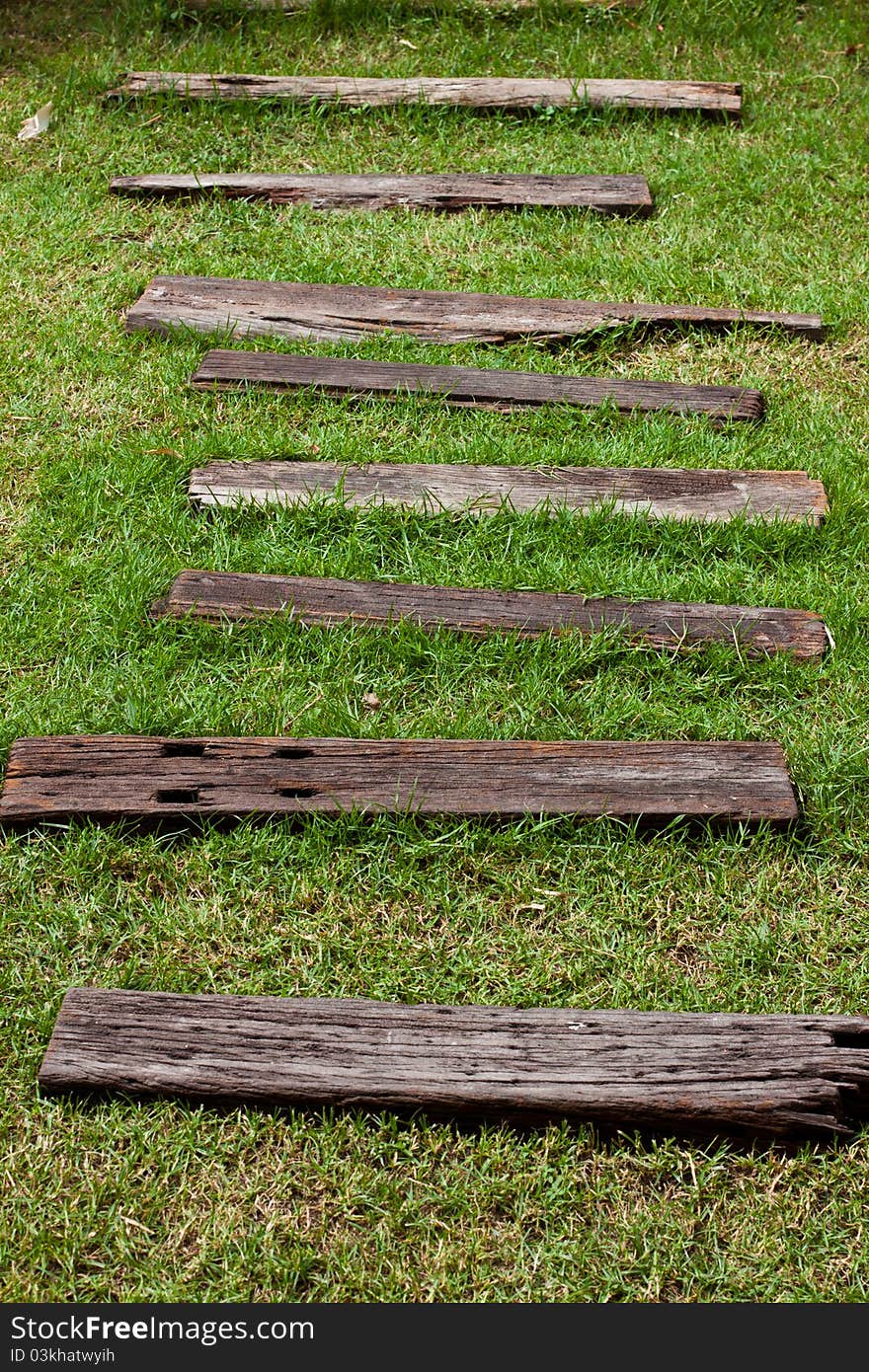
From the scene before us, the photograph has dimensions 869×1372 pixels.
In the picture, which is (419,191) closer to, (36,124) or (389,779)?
(36,124)

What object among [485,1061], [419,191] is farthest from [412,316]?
[485,1061]

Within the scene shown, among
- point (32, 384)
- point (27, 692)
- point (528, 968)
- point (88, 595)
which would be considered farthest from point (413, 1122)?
point (32, 384)

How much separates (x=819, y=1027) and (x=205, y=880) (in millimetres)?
1516

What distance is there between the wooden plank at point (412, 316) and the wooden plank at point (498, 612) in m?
1.43

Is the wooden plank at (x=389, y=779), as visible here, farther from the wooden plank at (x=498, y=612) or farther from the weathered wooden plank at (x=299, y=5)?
the weathered wooden plank at (x=299, y=5)

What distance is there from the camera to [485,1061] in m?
2.74

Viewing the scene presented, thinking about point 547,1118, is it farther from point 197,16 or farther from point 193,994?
point 197,16

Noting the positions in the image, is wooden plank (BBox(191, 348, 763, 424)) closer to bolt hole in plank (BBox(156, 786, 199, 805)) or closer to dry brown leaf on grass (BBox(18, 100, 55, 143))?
bolt hole in plank (BBox(156, 786, 199, 805))

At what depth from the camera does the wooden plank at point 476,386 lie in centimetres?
449

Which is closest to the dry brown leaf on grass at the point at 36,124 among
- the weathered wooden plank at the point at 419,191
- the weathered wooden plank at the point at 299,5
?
the weathered wooden plank at the point at 419,191

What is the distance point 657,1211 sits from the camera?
2596 mm

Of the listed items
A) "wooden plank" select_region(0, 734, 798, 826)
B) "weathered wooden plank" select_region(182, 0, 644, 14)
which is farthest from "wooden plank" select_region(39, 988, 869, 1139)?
A: "weathered wooden plank" select_region(182, 0, 644, 14)

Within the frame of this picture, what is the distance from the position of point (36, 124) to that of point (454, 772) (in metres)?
4.35

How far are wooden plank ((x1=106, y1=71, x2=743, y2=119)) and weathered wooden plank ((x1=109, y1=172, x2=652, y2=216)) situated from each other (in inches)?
25.8
